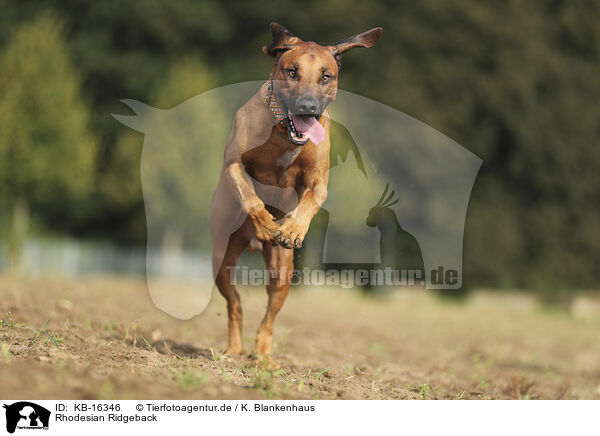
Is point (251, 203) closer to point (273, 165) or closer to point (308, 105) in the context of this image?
point (273, 165)

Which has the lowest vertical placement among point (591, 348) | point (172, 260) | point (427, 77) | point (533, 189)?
point (591, 348)

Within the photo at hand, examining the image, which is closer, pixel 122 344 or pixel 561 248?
pixel 122 344

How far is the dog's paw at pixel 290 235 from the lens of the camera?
4.90 meters

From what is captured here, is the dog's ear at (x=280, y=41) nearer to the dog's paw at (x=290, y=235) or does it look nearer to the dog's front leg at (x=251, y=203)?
the dog's front leg at (x=251, y=203)

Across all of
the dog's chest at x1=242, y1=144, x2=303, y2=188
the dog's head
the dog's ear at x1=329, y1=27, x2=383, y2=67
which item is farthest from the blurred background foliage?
the dog's head

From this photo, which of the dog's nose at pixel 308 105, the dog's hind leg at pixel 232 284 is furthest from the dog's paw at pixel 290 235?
the dog's hind leg at pixel 232 284

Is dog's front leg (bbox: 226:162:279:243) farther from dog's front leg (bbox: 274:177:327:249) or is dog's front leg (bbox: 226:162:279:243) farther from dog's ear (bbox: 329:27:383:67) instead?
dog's ear (bbox: 329:27:383:67)

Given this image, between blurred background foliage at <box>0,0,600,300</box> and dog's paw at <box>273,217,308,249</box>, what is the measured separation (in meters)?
23.5

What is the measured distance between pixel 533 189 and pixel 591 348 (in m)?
18.0

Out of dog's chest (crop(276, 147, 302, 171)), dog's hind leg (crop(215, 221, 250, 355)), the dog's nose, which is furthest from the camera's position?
dog's hind leg (crop(215, 221, 250, 355))

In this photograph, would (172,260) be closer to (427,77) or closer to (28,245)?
(28,245)

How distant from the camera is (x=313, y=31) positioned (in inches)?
1216

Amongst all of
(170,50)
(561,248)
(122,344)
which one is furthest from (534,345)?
(170,50)
